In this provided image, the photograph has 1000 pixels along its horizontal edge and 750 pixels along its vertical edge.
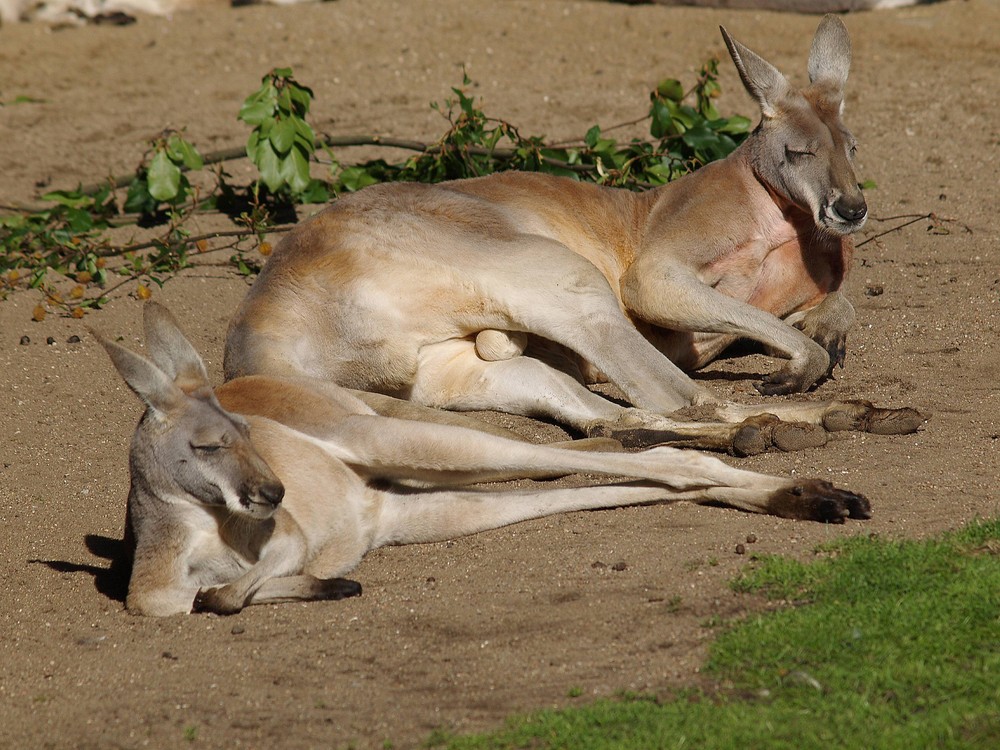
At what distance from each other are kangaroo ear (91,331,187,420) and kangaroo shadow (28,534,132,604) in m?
0.54

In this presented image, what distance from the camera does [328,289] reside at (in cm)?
464

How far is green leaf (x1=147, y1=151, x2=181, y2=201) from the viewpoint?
6.74 metres

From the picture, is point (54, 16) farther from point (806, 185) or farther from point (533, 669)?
point (533, 669)

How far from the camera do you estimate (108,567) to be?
4.12 meters

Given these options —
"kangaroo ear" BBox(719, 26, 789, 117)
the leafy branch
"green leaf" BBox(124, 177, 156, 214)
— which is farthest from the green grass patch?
"green leaf" BBox(124, 177, 156, 214)

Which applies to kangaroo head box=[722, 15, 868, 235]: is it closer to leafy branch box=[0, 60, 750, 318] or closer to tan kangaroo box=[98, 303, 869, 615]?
leafy branch box=[0, 60, 750, 318]

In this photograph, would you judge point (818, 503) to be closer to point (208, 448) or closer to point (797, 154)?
point (208, 448)

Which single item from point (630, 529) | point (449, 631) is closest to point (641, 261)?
point (630, 529)

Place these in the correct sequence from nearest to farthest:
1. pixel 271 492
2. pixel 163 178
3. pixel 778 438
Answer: pixel 271 492 → pixel 778 438 → pixel 163 178

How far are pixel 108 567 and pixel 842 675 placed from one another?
2.44m

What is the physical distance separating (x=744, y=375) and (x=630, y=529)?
169 cm

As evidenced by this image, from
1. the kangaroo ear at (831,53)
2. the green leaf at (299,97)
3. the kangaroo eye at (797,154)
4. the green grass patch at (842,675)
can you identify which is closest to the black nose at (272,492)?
the green grass patch at (842,675)

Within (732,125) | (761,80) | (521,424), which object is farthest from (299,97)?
(521,424)

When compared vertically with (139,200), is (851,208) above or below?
above
